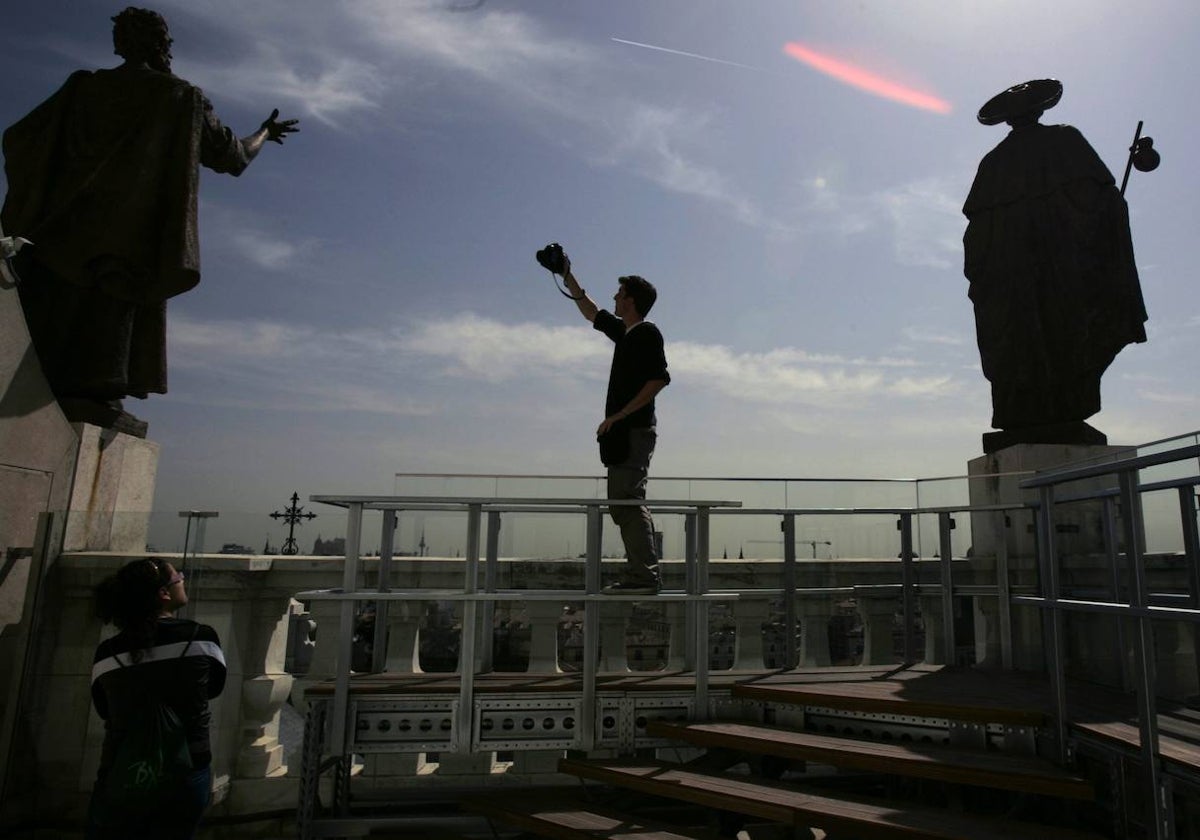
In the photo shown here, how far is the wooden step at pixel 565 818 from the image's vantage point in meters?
3.67

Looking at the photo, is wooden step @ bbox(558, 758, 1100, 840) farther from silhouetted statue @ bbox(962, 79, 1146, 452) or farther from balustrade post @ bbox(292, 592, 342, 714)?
silhouetted statue @ bbox(962, 79, 1146, 452)

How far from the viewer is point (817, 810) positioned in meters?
3.39

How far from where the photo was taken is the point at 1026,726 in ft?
12.4

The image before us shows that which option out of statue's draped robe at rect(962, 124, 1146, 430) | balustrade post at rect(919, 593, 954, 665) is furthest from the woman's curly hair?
statue's draped robe at rect(962, 124, 1146, 430)

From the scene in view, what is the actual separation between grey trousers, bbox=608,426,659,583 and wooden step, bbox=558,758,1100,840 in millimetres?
1097

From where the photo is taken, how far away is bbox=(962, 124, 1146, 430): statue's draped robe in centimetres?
885

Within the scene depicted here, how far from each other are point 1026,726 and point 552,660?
11.5 feet

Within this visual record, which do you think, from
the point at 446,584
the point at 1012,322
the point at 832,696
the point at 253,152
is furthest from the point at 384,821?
the point at 1012,322

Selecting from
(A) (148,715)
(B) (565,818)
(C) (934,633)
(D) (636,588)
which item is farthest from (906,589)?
(A) (148,715)

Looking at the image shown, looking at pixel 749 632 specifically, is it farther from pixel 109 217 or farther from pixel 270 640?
pixel 109 217

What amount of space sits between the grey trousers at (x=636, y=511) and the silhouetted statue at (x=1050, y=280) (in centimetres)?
603

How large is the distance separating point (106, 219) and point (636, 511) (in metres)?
5.13

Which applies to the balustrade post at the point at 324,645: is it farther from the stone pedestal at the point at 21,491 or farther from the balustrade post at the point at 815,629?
the balustrade post at the point at 815,629

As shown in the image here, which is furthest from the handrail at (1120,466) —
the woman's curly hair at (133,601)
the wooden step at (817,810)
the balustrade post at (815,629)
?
the woman's curly hair at (133,601)
